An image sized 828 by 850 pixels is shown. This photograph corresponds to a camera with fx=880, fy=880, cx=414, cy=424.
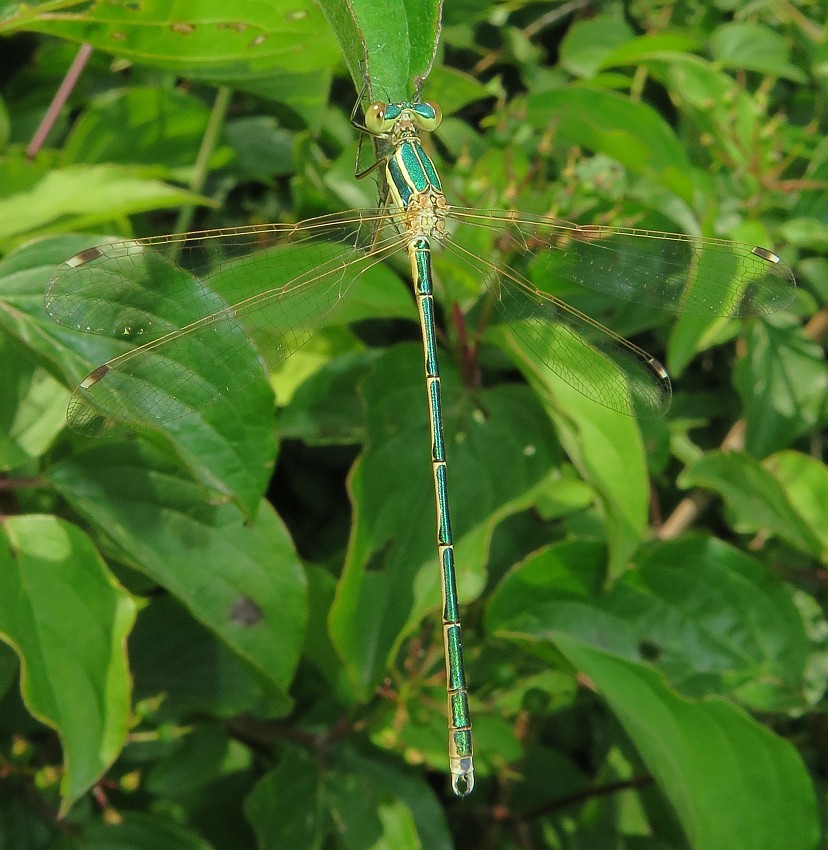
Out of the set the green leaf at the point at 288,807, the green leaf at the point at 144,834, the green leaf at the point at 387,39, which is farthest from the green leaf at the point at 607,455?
the green leaf at the point at 144,834

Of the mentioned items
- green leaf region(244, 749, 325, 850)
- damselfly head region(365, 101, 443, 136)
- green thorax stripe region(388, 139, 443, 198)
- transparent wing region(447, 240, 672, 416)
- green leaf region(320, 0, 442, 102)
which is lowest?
green leaf region(244, 749, 325, 850)

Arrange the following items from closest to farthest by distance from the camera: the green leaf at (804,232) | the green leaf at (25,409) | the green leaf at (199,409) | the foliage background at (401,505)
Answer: the green leaf at (199,409)
the foliage background at (401,505)
the green leaf at (25,409)
the green leaf at (804,232)

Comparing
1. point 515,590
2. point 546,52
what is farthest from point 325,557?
point 546,52

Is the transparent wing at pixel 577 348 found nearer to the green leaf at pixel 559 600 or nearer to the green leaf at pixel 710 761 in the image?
the green leaf at pixel 559 600

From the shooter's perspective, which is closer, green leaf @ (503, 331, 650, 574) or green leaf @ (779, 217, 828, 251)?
green leaf @ (503, 331, 650, 574)

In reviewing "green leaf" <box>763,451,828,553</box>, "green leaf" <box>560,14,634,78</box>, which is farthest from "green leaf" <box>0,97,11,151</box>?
"green leaf" <box>763,451,828,553</box>

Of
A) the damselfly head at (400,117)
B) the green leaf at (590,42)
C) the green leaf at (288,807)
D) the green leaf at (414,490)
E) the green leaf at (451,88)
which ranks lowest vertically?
the green leaf at (288,807)

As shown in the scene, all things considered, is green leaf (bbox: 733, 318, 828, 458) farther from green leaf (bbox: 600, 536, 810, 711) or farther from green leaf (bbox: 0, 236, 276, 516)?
green leaf (bbox: 0, 236, 276, 516)
